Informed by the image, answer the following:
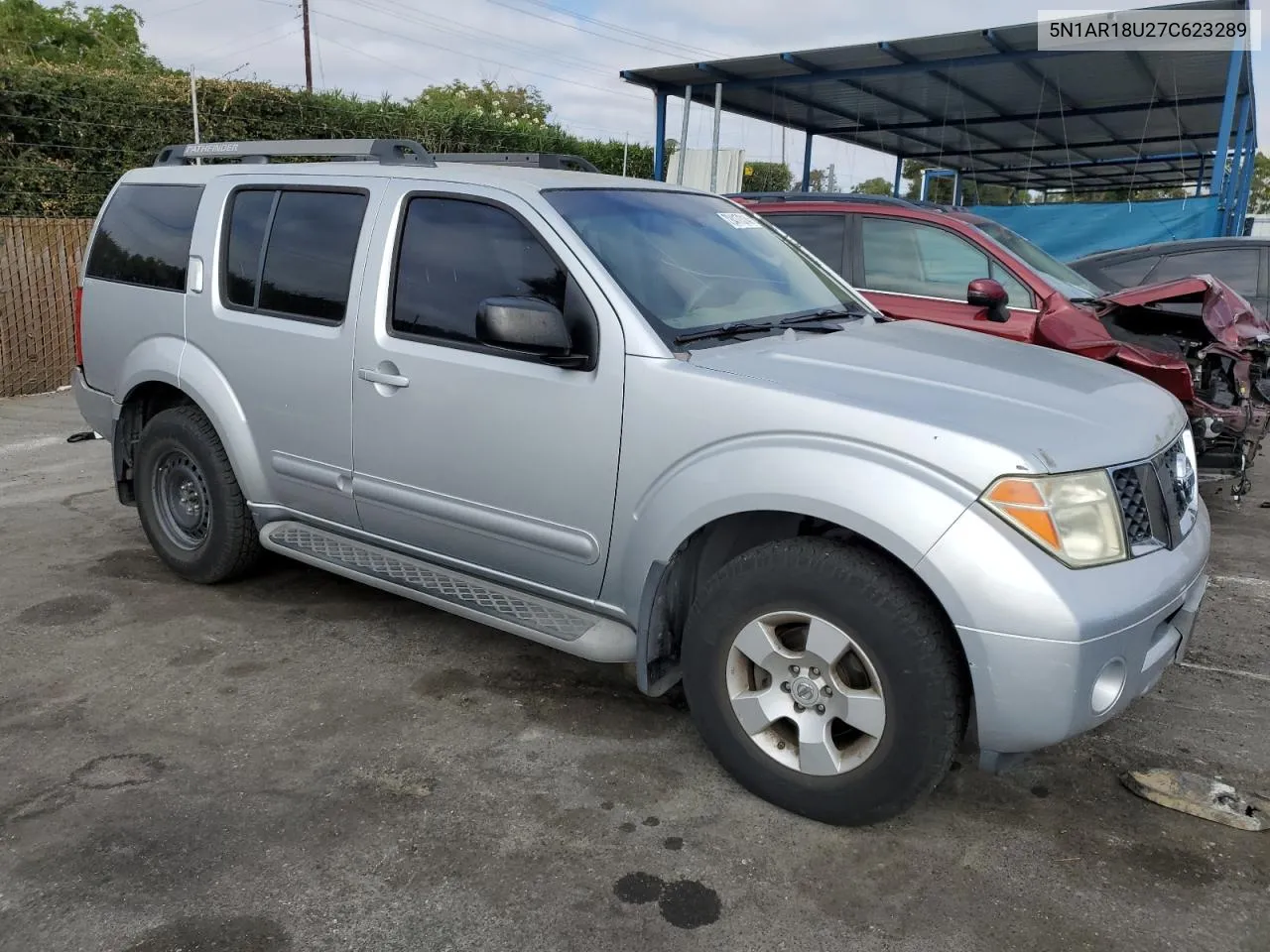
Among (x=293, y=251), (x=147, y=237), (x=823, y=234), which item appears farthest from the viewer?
(x=823, y=234)

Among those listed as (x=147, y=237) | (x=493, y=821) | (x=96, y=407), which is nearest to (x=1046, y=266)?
(x=147, y=237)

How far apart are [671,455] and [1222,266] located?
7.31m

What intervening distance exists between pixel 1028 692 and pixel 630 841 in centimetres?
114

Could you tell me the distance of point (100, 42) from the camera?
1249 inches

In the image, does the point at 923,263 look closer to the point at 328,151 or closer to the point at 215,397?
the point at 328,151

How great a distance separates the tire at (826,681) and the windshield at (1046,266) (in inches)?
174

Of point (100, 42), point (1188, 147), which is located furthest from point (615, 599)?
point (100, 42)

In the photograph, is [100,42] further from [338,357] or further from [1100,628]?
[1100,628]

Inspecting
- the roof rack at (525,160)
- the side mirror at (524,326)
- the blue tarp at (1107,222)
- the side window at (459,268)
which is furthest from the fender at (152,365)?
the blue tarp at (1107,222)

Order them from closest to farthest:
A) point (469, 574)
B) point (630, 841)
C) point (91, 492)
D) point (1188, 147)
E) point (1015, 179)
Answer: point (630, 841) < point (469, 574) < point (91, 492) < point (1188, 147) < point (1015, 179)

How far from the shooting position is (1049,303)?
19.3ft

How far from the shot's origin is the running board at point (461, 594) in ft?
10.6

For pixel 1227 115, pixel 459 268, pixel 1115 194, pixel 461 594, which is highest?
pixel 1115 194

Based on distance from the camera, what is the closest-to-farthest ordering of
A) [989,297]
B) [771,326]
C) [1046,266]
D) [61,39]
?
[771,326]
[989,297]
[1046,266]
[61,39]
